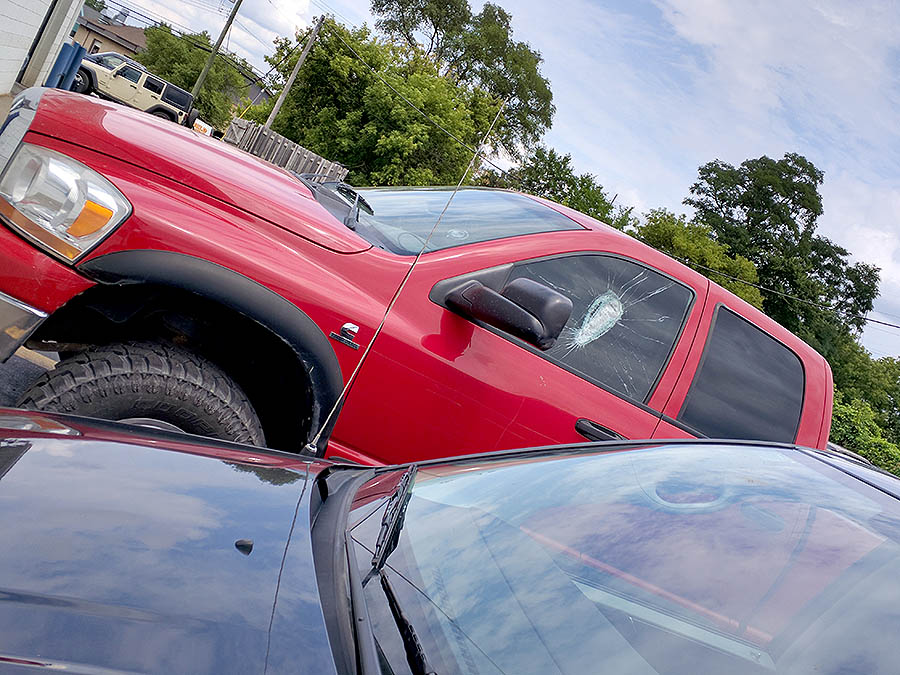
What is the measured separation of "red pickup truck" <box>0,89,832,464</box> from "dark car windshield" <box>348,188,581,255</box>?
14 mm

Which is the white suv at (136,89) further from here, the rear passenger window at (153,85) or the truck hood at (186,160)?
the truck hood at (186,160)

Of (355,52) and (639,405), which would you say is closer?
(639,405)

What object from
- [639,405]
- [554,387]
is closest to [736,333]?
[639,405]

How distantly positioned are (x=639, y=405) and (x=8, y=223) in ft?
7.74

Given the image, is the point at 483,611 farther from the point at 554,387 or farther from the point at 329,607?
the point at 554,387

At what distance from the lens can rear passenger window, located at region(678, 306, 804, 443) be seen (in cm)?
338

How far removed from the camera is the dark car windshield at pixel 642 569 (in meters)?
1.27

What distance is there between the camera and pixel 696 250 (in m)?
36.6

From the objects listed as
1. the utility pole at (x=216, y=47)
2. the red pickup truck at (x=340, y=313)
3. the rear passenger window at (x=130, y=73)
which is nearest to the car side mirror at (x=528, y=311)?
the red pickup truck at (x=340, y=313)

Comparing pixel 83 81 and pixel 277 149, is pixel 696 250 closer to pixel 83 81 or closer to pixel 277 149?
pixel 277 149

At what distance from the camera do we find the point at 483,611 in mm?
1377

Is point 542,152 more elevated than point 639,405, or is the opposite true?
point 542,152

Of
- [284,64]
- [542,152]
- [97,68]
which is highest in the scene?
[542,152]

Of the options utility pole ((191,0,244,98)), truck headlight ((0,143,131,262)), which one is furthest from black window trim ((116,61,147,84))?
truck headlight ((0,143,131,262))
